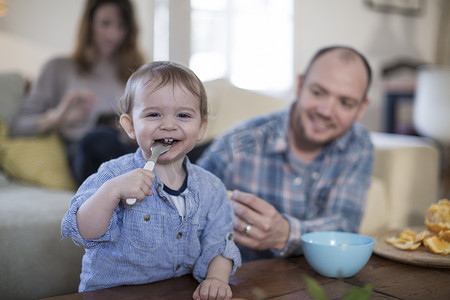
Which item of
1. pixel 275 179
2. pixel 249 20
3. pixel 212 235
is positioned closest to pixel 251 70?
pixel 249 20

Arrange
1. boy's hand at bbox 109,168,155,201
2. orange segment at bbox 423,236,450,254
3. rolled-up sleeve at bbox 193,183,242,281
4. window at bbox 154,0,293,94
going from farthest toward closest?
window at bbox 154,0,293,94
orange segment at bbox 423,236,450,254
rolled-up sleeve at bbox 193,183,242,281
boy's hand at bbox 109,168,155,201

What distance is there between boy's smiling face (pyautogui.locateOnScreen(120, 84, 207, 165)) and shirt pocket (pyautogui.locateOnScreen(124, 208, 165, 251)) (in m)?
0.09

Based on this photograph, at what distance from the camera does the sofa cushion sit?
1.93 meters

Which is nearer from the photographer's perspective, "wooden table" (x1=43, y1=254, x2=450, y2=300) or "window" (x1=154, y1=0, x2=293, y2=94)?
"wooden table" (x1=43, y1=254, x2=450, y2=300)

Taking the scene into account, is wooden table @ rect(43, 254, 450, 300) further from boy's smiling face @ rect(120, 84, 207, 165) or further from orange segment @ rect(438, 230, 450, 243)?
boy's smiling face @ rect(120, 84, 207, 165)

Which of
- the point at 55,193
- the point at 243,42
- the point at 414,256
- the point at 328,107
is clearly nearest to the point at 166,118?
the point at 414,256

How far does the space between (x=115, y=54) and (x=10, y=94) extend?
44cm

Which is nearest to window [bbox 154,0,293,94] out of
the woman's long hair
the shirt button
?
the woman's long hair

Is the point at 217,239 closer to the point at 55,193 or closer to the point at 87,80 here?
the point at 55,193

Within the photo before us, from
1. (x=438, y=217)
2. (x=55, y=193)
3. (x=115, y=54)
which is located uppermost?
(x=115, y=54)

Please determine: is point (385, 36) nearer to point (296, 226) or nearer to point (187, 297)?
point (296, 226)

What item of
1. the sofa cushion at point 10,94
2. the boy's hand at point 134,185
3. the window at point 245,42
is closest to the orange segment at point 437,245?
the boy's hand at point 134,185

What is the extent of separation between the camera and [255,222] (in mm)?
1033

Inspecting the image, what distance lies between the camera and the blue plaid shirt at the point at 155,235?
785 millimetres
